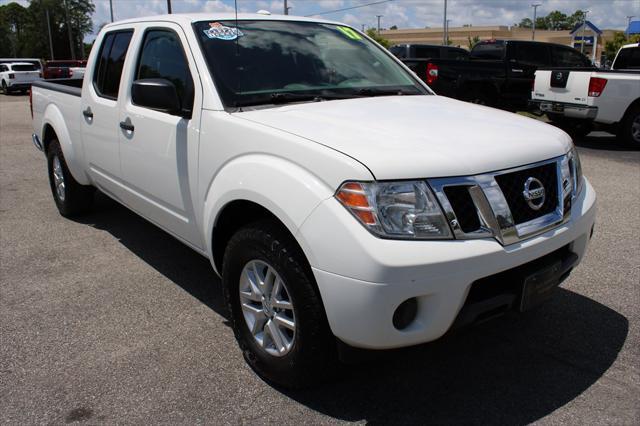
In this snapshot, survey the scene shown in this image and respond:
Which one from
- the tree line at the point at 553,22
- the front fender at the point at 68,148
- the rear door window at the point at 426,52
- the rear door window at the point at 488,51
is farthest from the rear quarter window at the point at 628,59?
the tree line at the point at 553,22

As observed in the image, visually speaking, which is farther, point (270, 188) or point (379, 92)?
point (379, 92)

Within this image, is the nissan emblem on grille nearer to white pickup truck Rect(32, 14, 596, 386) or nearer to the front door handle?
white pickup truck Rect(32, 14, 596, 386)

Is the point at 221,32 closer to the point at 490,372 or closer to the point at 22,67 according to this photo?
the point at 490,372

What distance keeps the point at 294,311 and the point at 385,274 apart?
554mm

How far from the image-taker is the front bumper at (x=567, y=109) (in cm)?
Result: 1045

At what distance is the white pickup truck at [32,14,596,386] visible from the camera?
2422 mm

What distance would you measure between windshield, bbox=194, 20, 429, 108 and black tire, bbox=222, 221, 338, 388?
85 centimetres

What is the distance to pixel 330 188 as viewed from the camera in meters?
2.49

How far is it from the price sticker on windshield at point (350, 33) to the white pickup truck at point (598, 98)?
7.34 m

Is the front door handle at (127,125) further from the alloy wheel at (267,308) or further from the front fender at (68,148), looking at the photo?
the alloy wheel at (267,308)

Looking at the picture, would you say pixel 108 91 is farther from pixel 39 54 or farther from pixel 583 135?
pixel 39 54

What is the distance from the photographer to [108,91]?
4645mm

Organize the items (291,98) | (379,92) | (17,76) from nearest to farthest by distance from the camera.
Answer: (291,98) → (379,92) → (17,76)

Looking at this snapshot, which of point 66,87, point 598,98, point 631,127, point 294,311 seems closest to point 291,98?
point 294,311
